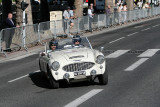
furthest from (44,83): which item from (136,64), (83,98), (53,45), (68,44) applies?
(136,64)

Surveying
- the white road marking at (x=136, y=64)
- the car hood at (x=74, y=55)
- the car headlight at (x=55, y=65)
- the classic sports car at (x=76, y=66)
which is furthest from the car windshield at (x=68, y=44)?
the white road marking at (x=136, y=64)

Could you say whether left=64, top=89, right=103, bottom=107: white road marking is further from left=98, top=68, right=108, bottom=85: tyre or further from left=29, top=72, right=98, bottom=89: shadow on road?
left=29, top=72, right=98, bottom=89: shadow on road

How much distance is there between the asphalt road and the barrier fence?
399 cm

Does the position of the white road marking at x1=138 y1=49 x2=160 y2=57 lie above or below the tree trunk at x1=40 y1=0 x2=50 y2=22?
below

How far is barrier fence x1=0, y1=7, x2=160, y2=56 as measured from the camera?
24.4 metres

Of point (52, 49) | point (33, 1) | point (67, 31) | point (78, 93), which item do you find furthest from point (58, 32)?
point (33, 1)

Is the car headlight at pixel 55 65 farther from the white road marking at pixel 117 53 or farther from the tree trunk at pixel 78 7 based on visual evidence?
the tree trunk at pixel 78 7

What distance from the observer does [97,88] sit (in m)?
12.4

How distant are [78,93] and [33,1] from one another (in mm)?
68130

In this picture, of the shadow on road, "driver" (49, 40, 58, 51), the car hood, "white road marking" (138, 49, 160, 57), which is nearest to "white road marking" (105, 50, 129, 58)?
"white road marking" (138, 49, 160, 57)

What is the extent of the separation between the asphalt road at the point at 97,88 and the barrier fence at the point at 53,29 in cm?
399

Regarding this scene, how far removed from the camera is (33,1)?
3100 inches

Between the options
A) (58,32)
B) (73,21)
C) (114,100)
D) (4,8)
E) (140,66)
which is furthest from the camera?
(4,8)

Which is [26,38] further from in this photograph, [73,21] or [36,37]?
[73,21]
